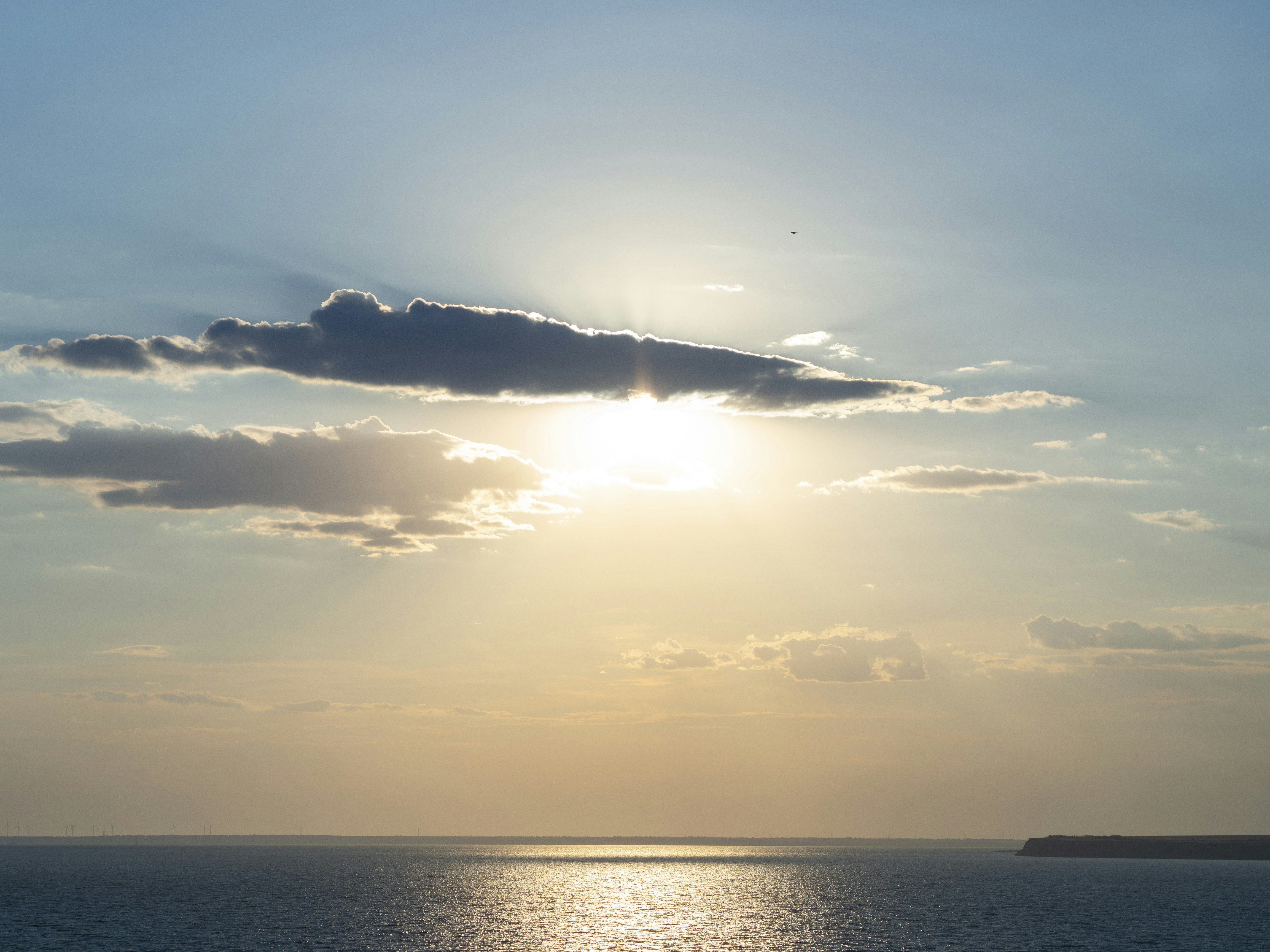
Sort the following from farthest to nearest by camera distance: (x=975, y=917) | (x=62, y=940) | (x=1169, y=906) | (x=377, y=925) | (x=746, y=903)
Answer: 1. (x=746, y=903)
2. (x=1169, y=906)
3. (x=975, y=917)
4. (x=377, y=925)
5. (x=62, y=940)

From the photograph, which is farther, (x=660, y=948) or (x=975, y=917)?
(x=975, y=917)

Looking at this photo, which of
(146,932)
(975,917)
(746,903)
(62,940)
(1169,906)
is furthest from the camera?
(746,903)

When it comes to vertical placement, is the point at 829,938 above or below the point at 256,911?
above

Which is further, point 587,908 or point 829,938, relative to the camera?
point 587,908

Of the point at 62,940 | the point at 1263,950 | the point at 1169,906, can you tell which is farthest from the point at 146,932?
the point at 1169,906

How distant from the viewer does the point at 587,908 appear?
18350cm

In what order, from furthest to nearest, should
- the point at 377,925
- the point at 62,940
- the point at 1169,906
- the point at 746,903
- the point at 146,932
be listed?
the point at 746,903 → the point at 1169,906 → the point at 377,925 → the point at 146,932 → the point at 62,940

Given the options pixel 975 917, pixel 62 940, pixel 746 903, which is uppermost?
pixel 62 940

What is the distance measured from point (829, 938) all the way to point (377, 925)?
57887mm

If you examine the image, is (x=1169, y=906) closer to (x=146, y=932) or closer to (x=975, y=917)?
(x=975, y=917)

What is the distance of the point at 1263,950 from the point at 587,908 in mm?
101612

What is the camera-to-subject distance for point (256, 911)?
6363 inches

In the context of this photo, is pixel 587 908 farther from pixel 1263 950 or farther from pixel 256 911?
pixel 1263 950

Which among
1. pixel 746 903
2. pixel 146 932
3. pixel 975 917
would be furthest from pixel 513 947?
pixel 746 903
